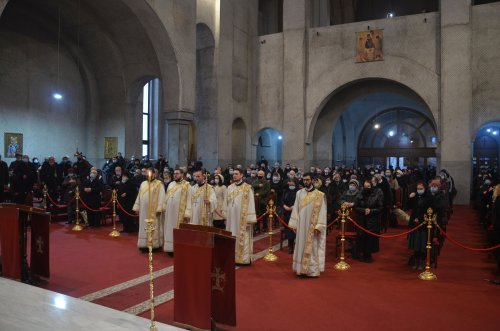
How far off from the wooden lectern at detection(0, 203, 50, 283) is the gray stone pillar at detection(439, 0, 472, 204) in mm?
17496

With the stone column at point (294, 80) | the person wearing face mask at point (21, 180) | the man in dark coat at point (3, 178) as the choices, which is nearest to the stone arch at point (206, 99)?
the stone column at point (294, 80)

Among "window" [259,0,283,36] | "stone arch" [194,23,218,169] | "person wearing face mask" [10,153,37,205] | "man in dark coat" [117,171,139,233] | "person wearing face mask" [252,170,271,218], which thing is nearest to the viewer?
"man in dark coat" [117,171,139,233]

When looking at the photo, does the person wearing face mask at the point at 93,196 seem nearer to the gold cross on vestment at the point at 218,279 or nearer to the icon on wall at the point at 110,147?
the icon on wall at the point at 110,147

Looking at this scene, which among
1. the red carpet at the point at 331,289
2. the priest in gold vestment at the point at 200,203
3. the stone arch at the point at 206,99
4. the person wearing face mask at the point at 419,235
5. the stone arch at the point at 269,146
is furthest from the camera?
the stone arch at the point at 269,146

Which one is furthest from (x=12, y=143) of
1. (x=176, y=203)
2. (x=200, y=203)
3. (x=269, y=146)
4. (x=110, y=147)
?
(x=269, y=146)

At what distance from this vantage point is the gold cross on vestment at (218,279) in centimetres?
454

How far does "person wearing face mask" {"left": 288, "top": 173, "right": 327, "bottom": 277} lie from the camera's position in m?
7.23

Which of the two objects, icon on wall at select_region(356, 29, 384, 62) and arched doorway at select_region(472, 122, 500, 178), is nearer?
icon on wall at select_region(356, 29, 384, 62)

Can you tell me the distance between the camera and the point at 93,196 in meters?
12.1

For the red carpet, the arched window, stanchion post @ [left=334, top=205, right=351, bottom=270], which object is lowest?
the red carpet

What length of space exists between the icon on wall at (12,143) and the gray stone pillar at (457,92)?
1842 cm

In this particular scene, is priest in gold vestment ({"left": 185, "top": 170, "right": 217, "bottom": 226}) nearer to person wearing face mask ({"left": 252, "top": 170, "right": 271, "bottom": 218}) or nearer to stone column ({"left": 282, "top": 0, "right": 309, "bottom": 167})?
person wearing face mask ({"left": 252, "top": 170, "right": 271, "bottom": 218})

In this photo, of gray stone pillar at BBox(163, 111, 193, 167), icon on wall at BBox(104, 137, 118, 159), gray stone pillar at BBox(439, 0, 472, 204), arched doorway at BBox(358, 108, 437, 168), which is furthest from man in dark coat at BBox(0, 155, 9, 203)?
arched doorway at BBox(358, 108, 437, 168)

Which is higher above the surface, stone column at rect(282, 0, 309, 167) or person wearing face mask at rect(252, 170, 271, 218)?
stone column at rect(282, 0, 309, 167)
